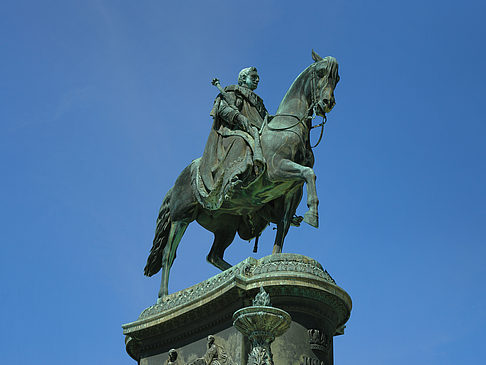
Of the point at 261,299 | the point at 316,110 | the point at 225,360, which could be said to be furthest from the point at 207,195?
the point at 261,299

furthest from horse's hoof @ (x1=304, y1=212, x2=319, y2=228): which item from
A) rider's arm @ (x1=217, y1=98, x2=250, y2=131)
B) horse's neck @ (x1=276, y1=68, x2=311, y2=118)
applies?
rider's arm @ (x1=217, y1=98, x2=250, y2=131)

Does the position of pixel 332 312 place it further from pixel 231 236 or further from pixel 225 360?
pixel 231 236

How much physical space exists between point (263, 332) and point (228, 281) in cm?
278

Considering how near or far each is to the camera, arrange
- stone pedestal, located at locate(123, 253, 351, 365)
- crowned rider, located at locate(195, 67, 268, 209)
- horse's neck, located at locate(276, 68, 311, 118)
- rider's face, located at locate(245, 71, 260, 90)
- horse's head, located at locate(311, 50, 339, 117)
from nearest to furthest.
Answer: stone pedestal, located at locate(123, 253, 351, 365), crowned rider, located at locate(195, 67, 268, 209), horse's head, located at locate(311, 50, 339, 117), horse's neck, located at locate(276, 68, 311, 118), rider's face, located at locate(245, 71, 260, 90)

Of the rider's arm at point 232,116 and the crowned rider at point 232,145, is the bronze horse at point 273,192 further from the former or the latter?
the rider's arm at point 232,116

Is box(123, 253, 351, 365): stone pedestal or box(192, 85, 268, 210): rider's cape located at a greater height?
box(192, 85, 268, 210): rider's cape

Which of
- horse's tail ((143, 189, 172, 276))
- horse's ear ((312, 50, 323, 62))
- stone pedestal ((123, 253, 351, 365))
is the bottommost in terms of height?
stone pedestal ((123, 253, 351, 365))

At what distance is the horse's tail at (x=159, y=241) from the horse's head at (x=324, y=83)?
3.83 metres

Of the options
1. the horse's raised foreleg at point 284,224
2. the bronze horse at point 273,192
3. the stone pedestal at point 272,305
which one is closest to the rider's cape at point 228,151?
the bronze horse at point 273,192

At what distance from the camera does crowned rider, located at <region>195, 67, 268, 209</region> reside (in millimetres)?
16375

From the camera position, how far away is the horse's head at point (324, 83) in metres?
16.7

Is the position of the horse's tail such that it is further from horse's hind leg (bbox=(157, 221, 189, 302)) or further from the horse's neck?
the horse's neck

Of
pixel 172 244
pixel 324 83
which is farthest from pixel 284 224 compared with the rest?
pixel 324 83

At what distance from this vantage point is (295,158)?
16.5 meters
